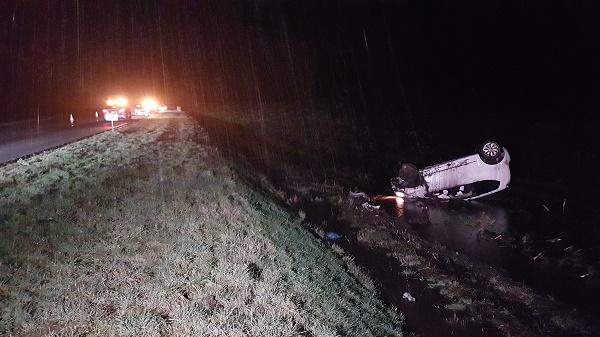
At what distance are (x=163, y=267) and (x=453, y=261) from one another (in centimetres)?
624

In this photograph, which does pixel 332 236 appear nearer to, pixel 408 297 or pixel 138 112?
pixel 408 297

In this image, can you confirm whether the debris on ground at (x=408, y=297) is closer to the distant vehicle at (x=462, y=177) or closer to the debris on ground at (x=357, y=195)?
the distant vehicle at (x=462, y=177)

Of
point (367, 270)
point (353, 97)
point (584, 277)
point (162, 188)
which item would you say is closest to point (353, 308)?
point (367, 270)

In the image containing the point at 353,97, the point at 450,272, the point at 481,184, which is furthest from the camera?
the point at 353,97

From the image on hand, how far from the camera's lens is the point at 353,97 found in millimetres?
53000

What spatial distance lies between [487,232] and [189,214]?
8090mm

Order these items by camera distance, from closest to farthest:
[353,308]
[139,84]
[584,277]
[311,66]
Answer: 1. [353,308]
2. [584,277]
3. [311,66]
4. [139,84]

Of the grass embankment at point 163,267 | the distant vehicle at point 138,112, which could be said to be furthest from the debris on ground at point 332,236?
the distant vehicle at point 138,112

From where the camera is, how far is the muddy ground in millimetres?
7246

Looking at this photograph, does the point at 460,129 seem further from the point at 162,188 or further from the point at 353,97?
the point at 162,188

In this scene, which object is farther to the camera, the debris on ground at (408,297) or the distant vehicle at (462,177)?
the distant vehicle at (462,177)

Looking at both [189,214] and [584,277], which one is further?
[584,277]

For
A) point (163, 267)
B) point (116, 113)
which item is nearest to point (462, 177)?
point (163, 267)

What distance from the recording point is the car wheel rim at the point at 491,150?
13.7 m
